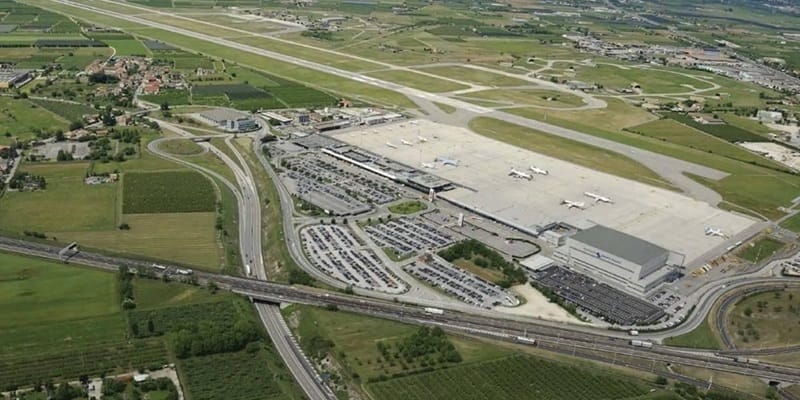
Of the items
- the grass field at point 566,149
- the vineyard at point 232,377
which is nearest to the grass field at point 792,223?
the grass field at point 566,149

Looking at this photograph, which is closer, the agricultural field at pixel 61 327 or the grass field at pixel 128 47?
the agricultural field at pixel 61 327

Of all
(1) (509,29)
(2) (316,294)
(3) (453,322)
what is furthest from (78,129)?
(1) (509,29)

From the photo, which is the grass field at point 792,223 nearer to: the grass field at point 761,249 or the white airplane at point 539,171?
the grass field at point 761,249

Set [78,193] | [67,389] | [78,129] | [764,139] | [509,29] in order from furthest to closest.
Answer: [509,29]
[764,139]
[78,129]
[78,193]
[67,389]

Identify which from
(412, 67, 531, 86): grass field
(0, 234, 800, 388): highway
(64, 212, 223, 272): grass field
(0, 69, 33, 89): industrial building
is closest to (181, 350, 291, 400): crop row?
(0, 234, 800, 388): highway

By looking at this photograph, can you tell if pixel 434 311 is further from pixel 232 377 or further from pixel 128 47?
pixel 128 47

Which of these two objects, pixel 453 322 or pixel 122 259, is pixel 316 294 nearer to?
pixel 453 322
